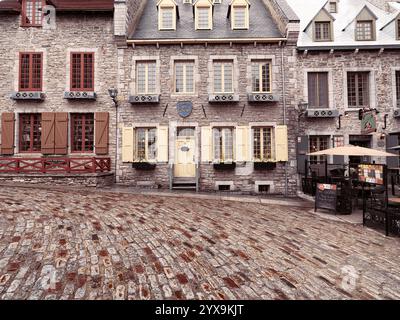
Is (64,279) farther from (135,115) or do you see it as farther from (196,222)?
(135,115)

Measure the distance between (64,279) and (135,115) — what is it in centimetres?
957

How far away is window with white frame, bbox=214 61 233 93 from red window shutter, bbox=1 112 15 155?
435 inches

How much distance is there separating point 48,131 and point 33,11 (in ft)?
22.1

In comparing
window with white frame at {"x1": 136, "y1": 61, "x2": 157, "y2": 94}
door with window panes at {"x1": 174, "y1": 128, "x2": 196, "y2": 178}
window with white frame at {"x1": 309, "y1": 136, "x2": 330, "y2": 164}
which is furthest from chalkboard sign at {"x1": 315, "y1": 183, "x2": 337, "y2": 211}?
window with white frame at {"x1": 136, "y1": 61, "x2": 157, "y2": 94}

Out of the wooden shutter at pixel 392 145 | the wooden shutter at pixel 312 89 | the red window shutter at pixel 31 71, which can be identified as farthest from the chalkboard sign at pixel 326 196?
the red window shutter at pixel 31 71

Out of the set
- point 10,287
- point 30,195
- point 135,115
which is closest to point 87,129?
point 135,115

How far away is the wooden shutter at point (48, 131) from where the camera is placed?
11273 mm

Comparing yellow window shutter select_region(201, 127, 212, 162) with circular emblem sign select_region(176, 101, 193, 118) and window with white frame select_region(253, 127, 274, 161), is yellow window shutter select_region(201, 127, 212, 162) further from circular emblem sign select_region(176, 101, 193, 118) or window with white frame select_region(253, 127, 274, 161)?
window with white frame select_region(253, 127, 274, 161)

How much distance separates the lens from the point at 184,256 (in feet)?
11.7

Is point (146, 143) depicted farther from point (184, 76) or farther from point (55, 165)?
point (55, 165)

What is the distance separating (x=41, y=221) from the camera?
4.82 meters

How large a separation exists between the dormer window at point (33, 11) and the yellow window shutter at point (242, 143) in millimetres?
12364

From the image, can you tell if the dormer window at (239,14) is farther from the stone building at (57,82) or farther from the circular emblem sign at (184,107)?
the stone building at (57,82)

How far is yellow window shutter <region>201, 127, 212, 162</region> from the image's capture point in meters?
11.1
